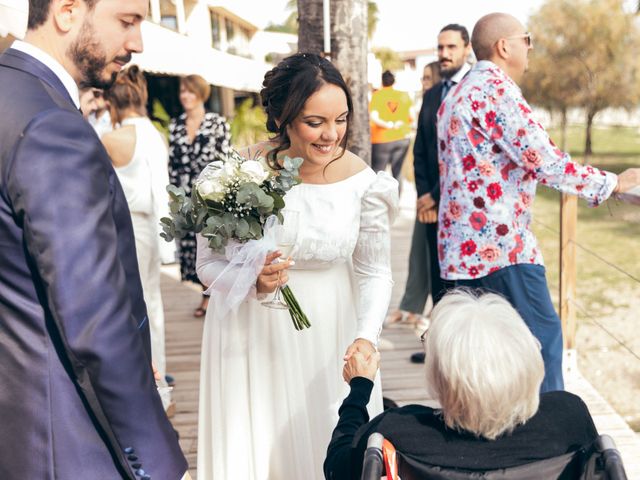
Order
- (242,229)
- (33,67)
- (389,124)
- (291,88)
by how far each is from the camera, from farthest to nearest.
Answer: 1. (389,124)
2. (291,88)
3. (242,229)
4. (33,67)

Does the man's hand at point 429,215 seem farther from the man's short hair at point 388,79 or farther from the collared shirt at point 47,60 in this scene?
the man's short hair at point 388,79

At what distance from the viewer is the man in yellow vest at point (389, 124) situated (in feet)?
33.0

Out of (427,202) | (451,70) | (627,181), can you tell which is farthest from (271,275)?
(451,70)

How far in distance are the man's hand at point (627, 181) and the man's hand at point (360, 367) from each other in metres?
1.36

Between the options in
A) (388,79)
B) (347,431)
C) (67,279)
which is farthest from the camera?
(388,79)

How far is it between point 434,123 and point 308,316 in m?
2.90

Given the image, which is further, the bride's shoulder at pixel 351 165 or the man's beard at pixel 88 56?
the bride's shoulder at pixel 351 165

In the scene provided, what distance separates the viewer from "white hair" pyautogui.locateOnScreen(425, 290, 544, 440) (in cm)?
177

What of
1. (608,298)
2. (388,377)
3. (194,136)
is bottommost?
(608,298)

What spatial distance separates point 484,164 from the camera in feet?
10.9

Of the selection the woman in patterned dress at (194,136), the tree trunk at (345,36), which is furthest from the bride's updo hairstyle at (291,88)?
the woman in patterned dress at (194,136)

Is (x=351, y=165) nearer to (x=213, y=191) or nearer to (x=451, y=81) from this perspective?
(x=213, y=191)

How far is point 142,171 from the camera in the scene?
4.42 metres

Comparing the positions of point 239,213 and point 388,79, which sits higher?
point 388,79
